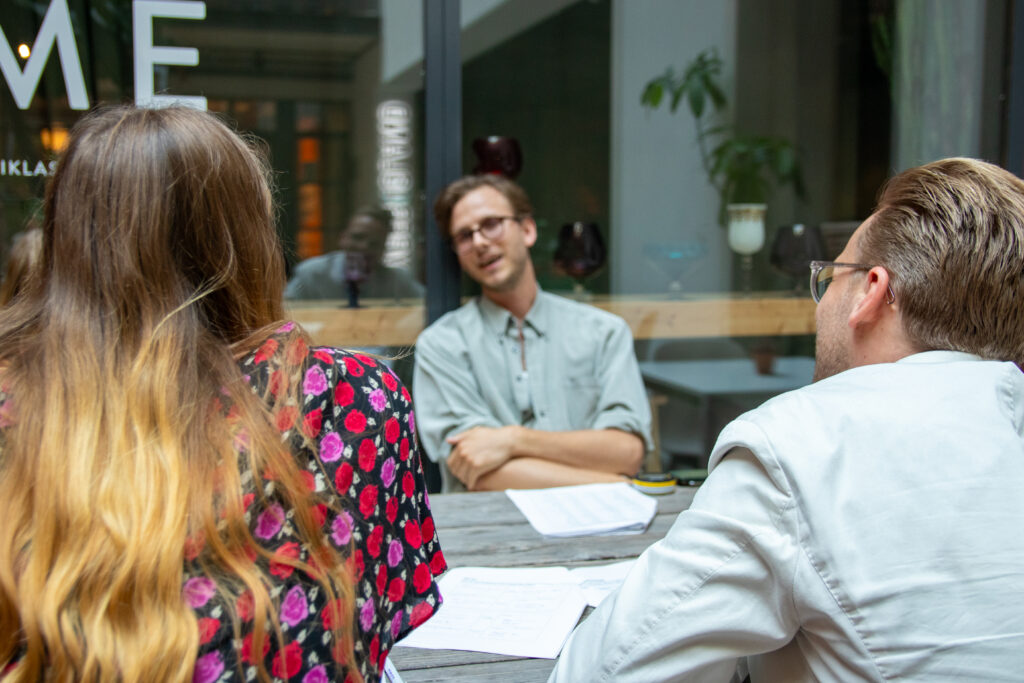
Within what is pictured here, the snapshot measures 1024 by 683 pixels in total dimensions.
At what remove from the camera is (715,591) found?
0.81m

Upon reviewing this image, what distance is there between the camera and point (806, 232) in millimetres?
3150

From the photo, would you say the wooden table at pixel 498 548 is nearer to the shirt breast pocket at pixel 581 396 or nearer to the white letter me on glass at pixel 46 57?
the shirt breast pocket at pixel 581 396

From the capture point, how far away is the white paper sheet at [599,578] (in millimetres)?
1239

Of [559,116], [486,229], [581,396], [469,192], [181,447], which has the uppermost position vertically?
[559,116]

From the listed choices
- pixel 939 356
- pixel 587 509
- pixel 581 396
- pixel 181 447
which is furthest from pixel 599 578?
pixel 581 396

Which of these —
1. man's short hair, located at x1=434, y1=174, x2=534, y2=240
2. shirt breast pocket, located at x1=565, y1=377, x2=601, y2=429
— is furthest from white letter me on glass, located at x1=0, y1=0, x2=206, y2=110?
shirt breast pocket, located at x1=565, y1=377, x2=601, y2=429

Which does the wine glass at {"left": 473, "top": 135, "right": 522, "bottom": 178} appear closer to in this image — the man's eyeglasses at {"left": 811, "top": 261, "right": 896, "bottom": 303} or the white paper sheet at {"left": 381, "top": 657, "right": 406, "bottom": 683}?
the man's eyeglasses at {"left": 811, "top": 261, "right": 896, "bottom": 303}

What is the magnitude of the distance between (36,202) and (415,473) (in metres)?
1.89

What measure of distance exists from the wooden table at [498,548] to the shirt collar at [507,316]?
757 mm

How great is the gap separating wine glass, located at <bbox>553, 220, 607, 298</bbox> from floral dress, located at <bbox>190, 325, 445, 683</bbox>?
6.58ft

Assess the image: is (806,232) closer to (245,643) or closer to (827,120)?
(827,120)

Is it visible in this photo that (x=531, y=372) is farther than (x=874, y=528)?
Yes

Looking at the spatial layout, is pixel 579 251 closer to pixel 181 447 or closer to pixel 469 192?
pixel 469 192

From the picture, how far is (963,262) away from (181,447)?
841mm
